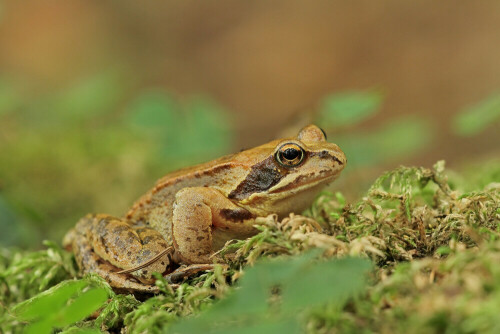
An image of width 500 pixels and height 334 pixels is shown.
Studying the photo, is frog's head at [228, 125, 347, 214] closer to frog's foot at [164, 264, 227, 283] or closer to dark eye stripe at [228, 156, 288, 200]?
dark eye stripe at [228, 156, 288, 200]

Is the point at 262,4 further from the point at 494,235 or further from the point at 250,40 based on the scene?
the point at 494,235

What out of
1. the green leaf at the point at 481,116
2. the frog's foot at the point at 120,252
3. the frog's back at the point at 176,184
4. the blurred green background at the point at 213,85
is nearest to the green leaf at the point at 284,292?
the frog's foot at the point at 120,252

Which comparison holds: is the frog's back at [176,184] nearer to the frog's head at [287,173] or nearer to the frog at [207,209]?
the frog at [207,209]

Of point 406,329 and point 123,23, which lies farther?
point 123,23

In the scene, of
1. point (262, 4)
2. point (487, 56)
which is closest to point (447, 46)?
point (487, 56)

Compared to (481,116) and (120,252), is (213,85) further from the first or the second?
(120,252)

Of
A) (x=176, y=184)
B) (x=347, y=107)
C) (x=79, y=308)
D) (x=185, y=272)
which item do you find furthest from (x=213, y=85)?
(x=79, y=308)
